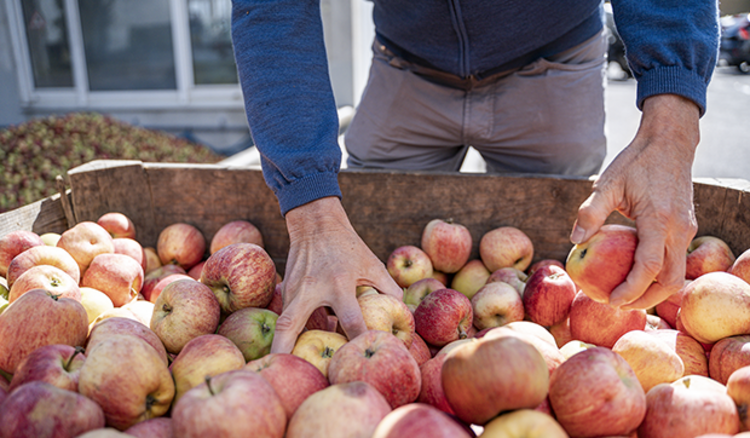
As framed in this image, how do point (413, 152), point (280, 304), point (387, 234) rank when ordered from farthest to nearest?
1. point (413, 152)
2. point (387, 234)
3. point (280, 304)

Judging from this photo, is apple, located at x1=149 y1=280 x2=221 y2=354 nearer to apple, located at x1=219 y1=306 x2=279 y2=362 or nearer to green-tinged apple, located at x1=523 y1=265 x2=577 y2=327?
apple, located at x1=219 y1=306 x2=279 y2=362

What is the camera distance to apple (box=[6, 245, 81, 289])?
5.76 feet

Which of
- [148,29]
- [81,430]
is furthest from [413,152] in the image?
[148,29]

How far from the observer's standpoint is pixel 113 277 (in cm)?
186

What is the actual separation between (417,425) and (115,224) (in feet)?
6.20

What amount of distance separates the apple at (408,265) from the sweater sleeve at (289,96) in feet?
2.02

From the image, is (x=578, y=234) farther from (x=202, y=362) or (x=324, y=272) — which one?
(x=202, y=362)

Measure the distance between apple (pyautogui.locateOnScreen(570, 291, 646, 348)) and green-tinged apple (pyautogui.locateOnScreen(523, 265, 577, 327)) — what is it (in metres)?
0.08

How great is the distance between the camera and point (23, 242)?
1.91 meters

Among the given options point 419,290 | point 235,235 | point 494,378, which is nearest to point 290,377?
point 494,378

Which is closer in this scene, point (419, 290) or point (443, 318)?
point (443, 318)

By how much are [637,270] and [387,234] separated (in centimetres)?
120

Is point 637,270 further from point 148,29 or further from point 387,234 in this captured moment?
point 148,29

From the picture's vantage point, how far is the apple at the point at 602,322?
62.2 inches
